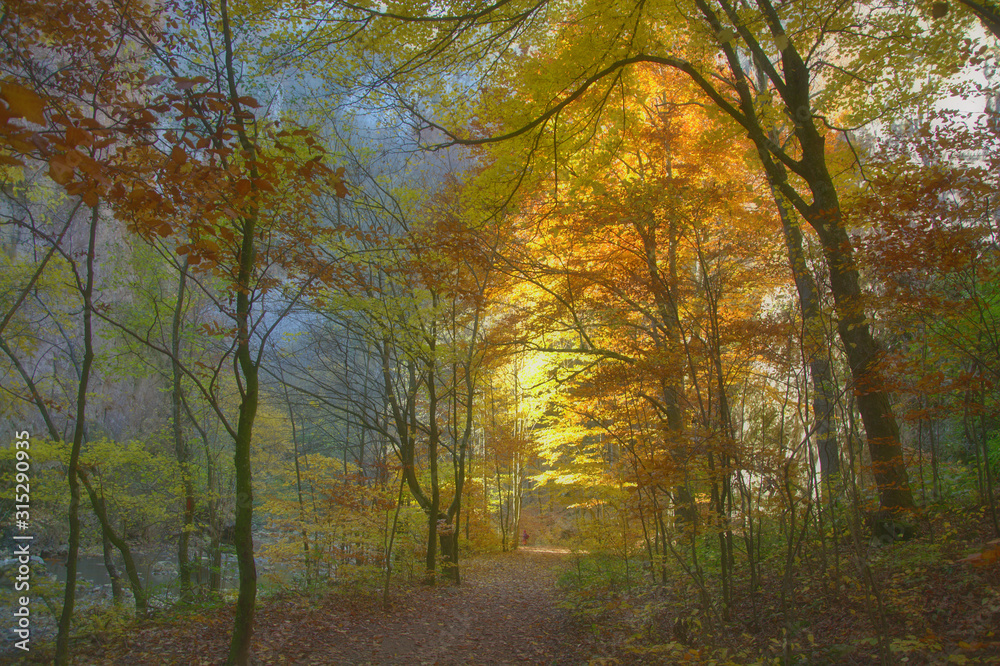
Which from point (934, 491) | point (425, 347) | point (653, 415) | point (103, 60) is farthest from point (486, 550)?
point (103, 60)

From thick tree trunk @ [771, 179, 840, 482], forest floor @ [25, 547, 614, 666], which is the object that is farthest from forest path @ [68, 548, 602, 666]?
thick tree trunk @ [771, 179, 840, 482]

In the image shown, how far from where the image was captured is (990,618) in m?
2.90

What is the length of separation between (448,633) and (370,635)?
96cm

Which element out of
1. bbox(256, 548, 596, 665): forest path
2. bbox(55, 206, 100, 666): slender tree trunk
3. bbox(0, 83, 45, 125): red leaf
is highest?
bbox(0, 83, 45, 125): red leaf

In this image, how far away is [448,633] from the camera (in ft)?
20.0

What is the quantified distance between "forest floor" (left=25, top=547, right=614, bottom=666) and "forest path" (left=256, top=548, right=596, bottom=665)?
1cm

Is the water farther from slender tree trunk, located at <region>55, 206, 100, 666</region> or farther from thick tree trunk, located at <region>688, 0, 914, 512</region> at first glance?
thick tree trunk, located at <region>688, 0, 914, 512</region>

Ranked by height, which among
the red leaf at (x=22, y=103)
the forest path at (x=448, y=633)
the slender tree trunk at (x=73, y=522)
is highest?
the red leaf at (x=22, y=103)

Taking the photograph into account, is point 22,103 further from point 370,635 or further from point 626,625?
point 370,635

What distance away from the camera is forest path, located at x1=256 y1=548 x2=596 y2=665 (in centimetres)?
498

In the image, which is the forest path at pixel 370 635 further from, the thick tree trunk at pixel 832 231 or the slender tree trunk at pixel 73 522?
the thick tree trunk at pixel 832 231

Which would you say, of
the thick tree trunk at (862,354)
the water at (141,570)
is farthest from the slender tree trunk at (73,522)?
the water at (141,570)

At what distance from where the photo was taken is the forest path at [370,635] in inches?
187

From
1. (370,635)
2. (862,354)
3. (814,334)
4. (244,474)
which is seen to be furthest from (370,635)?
(862,354)
